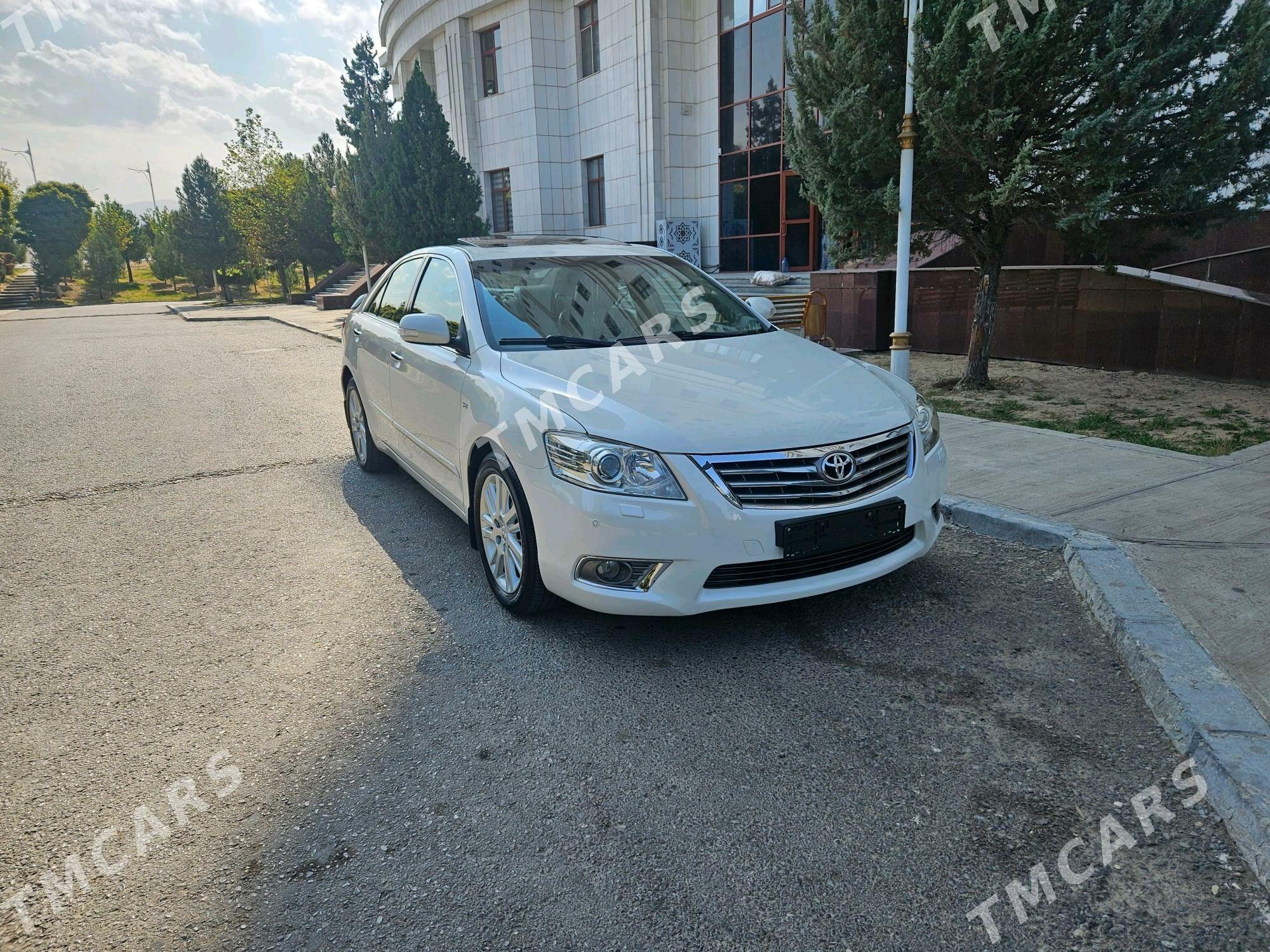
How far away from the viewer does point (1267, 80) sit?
7.52 metres

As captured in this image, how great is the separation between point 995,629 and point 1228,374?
24.5 ft

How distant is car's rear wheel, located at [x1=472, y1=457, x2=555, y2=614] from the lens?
12.7 feet

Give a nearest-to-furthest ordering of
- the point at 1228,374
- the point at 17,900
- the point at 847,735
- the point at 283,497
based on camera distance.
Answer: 1. the point at 17,900
2. the point at 847,735
3. the point at 283,497
4. the point at 1228,374

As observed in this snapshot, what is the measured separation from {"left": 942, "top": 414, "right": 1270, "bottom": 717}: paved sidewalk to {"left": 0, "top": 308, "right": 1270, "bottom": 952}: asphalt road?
436 millimetres

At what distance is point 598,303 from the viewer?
4840 mm

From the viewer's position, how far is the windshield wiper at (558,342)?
445 cm

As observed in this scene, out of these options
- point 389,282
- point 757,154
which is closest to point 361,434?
point 389,282

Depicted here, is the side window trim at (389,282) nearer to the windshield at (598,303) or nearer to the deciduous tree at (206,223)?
the windshield at (598,303)

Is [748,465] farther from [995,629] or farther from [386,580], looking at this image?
[386,580]

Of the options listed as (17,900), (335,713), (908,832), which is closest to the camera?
(17,900)

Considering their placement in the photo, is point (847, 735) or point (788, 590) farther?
point (788, 590)

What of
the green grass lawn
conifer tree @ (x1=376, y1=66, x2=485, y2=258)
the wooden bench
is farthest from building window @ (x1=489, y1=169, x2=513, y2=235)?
the wooden bench

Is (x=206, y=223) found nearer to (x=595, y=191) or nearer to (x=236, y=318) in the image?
(x=236, y=318)

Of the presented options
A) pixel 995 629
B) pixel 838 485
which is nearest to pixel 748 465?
pixel 838 485
